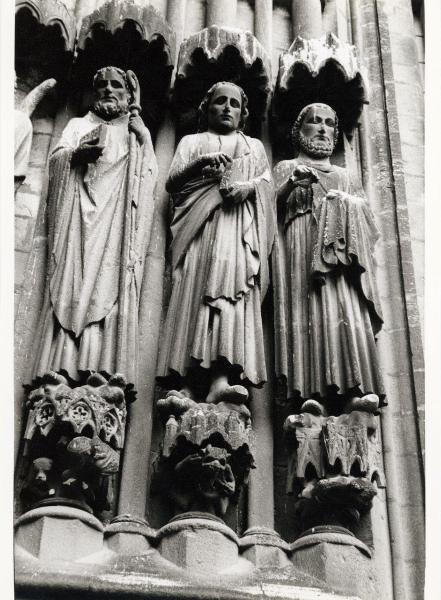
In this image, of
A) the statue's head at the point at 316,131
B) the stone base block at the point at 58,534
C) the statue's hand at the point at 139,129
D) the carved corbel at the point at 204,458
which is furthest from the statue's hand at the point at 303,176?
the stone base block at the point at 58,534

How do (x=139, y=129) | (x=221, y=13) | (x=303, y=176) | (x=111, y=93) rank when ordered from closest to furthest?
(x=303, y=176)
(x=139, y=129)
(x=111, y=93)
(x=221, y=13)

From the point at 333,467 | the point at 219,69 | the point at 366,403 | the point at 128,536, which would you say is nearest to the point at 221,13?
the point at 219,69

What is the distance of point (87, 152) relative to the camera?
5.96 meters

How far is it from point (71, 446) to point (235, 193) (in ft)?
5.84

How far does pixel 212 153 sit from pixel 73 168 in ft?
2.65

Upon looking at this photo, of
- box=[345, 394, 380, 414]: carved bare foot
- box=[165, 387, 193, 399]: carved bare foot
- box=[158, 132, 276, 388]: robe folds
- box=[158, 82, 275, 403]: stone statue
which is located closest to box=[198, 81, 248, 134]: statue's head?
box=[158, 82, 275, 403]: stone statue

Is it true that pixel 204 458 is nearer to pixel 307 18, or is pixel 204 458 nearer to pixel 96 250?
pixel 96 250

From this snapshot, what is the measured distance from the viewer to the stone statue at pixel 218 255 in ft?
17.5

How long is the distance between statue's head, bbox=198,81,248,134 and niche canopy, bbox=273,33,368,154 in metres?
0.41

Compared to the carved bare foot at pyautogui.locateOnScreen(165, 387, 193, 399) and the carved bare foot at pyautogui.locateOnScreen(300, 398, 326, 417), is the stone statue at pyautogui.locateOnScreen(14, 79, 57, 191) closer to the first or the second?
the carved bare foot at pyautogui.locateOnScreen(165, 387, 193, 399)

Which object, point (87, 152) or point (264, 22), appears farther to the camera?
point (264, 22)

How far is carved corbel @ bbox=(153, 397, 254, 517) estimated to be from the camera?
500 centimetres

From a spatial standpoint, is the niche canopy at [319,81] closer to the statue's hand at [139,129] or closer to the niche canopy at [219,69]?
the niche canopy at [219,69]
